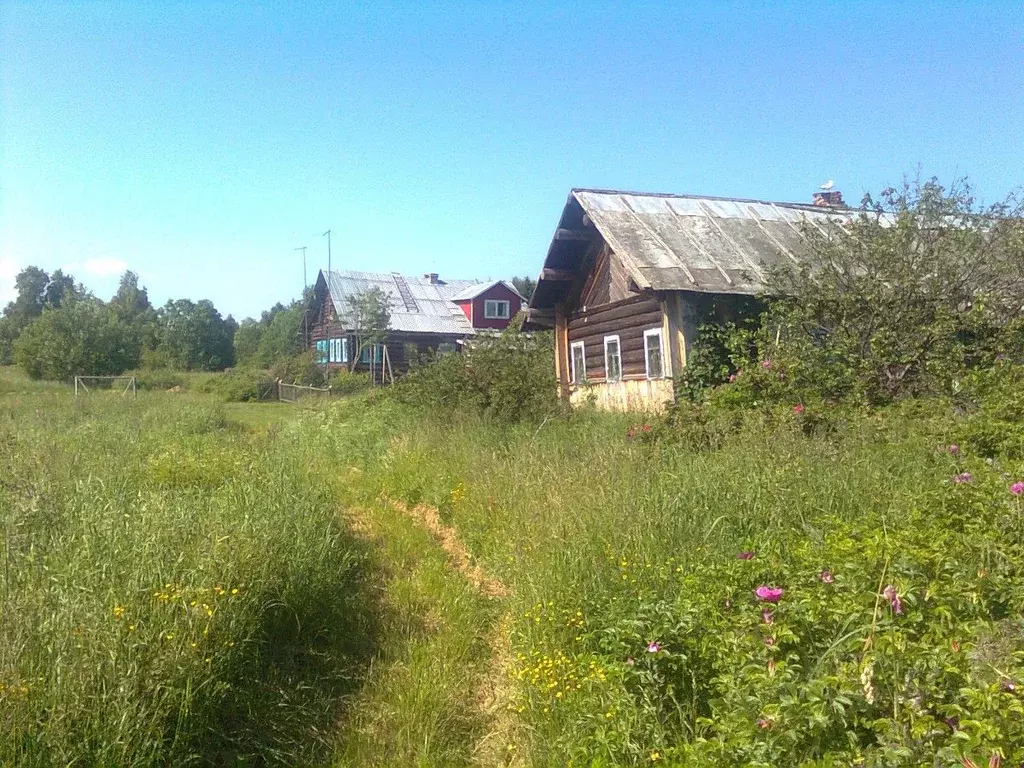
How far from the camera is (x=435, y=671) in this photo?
14.0ft

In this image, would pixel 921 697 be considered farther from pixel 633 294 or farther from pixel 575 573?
pixel 633 294

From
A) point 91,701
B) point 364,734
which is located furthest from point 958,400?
point 91,701

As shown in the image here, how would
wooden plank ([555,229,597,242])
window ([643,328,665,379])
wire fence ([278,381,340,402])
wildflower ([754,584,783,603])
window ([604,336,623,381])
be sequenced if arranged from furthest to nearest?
wire fence ([278,381,340,402]) → wooden plank ([555,229,597,242]) → window ([604,336,623,381]) → window ([643,328,665,379]) → wildflower ([754,584,783,603])

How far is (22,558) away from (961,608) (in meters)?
4.51

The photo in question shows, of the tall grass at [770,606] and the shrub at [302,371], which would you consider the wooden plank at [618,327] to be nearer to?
the tall grass at [770,606]

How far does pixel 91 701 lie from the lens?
10.2ft

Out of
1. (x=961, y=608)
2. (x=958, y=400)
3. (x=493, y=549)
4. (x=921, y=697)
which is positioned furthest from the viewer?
Result: (x=958, y=400)

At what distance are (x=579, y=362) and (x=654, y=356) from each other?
3041 millimetres

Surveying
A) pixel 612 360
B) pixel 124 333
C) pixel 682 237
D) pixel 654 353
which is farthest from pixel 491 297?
pixel 654 353

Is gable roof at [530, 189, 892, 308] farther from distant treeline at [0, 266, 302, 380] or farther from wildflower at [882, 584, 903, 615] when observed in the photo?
Result: distant treeline at [0, 266, 302, 380]

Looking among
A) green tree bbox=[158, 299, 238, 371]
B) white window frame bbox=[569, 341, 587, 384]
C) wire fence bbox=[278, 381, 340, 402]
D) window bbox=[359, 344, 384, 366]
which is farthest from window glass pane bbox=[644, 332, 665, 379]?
green tree bbox=[158, 299, 238, 371]

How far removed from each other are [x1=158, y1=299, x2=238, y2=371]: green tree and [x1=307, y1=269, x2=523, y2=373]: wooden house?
19893 mm

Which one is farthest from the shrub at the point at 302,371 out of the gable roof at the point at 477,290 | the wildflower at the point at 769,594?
the wildflower at the point at 769,594

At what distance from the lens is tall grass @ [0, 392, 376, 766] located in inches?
Result: 122
